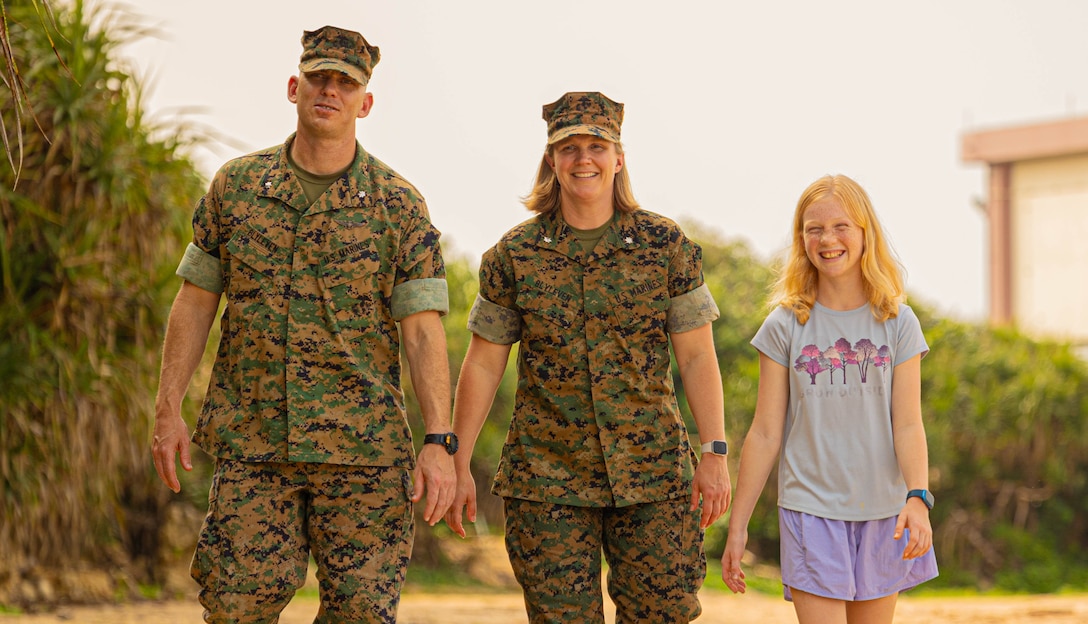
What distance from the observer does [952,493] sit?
47.1 feet

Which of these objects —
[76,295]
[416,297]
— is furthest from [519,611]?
[416,297]

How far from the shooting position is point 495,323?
4.12 meters

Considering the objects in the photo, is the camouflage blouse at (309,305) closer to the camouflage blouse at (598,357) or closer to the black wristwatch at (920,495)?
the camouflage blouse at (598,357)

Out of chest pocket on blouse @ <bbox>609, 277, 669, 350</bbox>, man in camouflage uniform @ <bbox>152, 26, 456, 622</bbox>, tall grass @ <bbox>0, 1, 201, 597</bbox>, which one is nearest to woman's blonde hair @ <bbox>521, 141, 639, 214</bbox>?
chest pocket on blouse @ <bbox>609, 277, 669, 350</bbox>

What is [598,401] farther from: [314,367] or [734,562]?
[314,367]

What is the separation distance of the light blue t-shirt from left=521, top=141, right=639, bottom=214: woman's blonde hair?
0.68 m

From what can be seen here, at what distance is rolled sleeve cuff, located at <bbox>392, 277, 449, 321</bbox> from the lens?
386cm

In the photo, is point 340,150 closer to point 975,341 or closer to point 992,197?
point 975,341

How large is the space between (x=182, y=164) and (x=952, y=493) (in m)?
9.70

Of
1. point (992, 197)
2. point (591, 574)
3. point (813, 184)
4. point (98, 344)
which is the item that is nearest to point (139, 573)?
point (98, 344)

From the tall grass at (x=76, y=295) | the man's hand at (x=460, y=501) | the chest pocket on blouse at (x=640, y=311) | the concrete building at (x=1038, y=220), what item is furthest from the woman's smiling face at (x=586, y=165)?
the concrete building at (x=1038, y=220)

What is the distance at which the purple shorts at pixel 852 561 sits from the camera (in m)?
3.62

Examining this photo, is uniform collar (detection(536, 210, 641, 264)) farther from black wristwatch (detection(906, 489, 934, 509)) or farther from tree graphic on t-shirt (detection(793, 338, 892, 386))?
black wristwatch (detection(906, 489, 934, 509))

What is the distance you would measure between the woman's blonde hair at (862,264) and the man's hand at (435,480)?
116cm
